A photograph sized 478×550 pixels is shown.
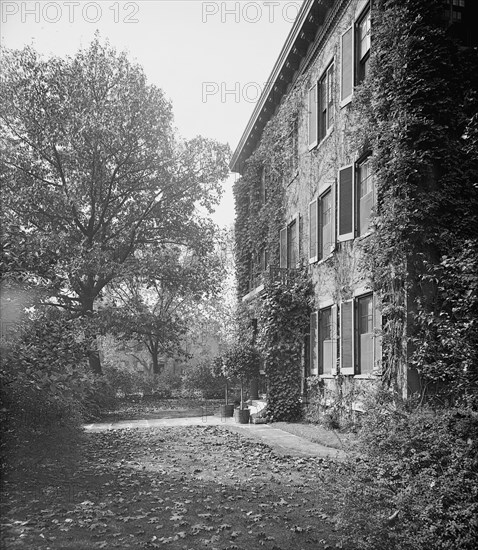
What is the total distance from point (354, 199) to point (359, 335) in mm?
3039

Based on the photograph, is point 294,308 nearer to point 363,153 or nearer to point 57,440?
point 363,153

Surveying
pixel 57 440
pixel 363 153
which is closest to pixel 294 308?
pixel 363 153

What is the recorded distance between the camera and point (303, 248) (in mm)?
17453

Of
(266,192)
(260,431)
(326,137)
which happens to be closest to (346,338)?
(260,431)

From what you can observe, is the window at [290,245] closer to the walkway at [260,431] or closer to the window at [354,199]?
the window at [354,199]

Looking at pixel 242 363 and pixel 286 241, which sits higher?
pixel 286 241

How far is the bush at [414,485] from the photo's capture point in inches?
183

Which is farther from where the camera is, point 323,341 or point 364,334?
point 323,341

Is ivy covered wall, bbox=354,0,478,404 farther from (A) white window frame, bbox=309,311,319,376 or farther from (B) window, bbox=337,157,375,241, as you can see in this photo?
(A) white window frame, bbox=309,311,319,376

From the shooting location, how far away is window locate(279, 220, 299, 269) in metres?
18.4

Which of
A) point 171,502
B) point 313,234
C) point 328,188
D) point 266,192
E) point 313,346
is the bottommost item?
point 171,502

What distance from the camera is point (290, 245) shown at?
1900cm

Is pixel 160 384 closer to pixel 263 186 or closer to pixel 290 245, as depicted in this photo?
pixel 263 186

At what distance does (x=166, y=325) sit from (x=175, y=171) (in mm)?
7936
